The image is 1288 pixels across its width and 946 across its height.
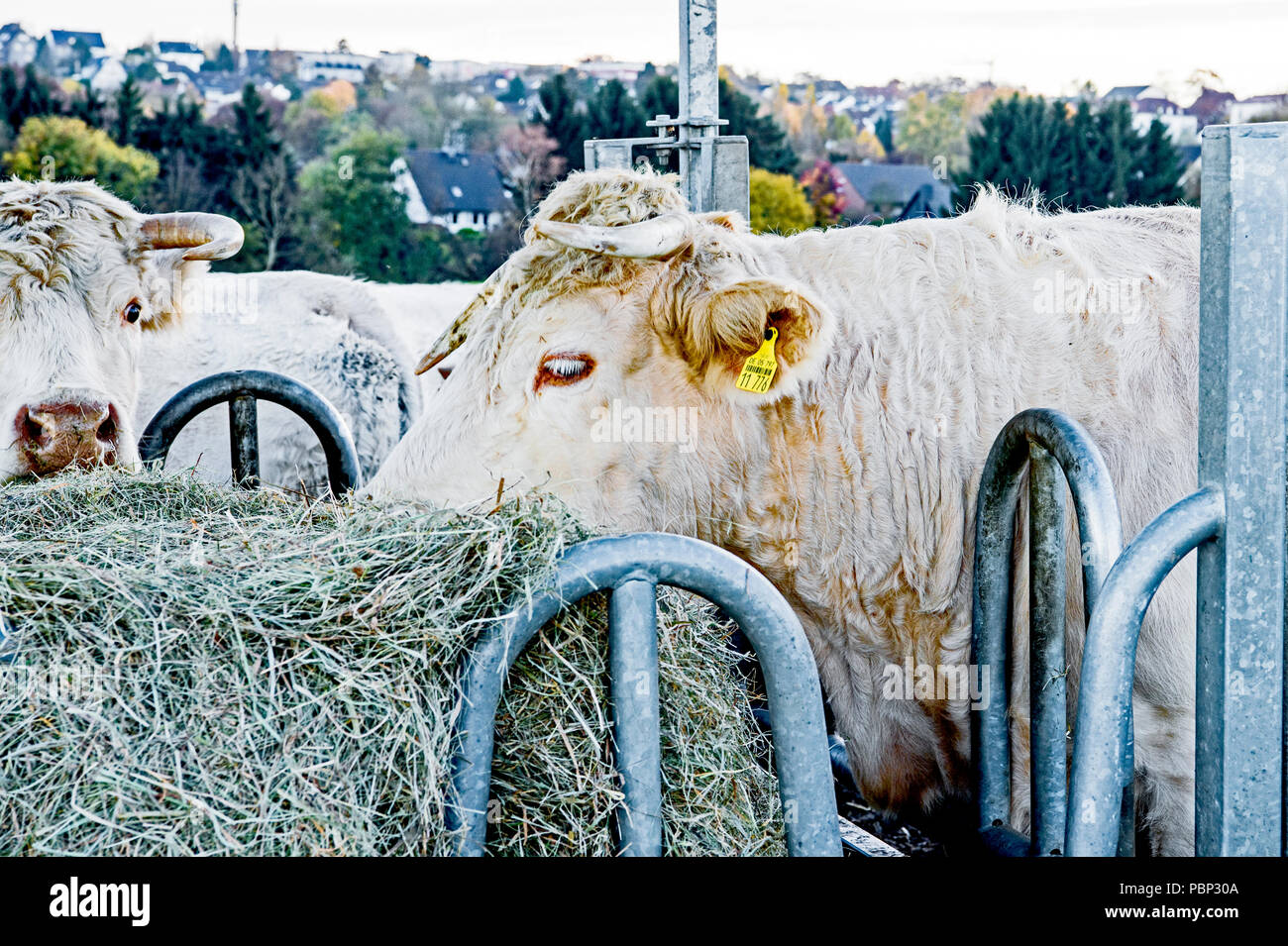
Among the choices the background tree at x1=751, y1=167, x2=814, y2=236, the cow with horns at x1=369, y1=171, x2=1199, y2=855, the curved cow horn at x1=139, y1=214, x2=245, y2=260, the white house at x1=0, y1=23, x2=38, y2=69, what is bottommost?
the cow with horns at x1=369, y1=171, x2=1199, y2=855

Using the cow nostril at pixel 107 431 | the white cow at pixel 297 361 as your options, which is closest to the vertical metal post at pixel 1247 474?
the cow nostril at pixel 107 431

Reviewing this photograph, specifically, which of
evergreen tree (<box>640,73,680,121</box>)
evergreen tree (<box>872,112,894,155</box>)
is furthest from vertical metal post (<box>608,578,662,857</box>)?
evergreen tree (<box>872,112,894,155</box>)

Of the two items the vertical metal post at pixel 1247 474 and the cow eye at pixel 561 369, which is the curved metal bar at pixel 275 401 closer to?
the cow eye at pixel 561 369

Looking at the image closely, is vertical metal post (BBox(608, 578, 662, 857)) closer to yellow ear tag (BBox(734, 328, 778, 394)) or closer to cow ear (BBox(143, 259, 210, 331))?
yellow ear tag (BBox(734, 328, 778, 394))

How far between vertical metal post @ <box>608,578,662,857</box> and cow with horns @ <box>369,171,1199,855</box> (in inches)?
41.4

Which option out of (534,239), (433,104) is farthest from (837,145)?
(534,239)

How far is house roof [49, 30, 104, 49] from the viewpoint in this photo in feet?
345

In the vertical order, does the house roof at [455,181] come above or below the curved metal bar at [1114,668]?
above

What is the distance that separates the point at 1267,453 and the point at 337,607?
56.6 inches

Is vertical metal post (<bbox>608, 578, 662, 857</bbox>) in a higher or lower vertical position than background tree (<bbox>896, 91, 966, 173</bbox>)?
lower

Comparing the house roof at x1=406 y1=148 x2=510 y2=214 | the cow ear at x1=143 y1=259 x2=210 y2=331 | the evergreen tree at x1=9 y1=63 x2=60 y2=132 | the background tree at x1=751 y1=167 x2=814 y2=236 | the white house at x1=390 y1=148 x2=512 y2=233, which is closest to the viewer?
the cow ear at x1=143 y1=259 x2=210 y2=331

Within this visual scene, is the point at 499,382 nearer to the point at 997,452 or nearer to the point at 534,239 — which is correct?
the point at 534,239

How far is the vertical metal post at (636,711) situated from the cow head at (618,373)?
103 centimetres

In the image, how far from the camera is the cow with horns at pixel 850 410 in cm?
291
